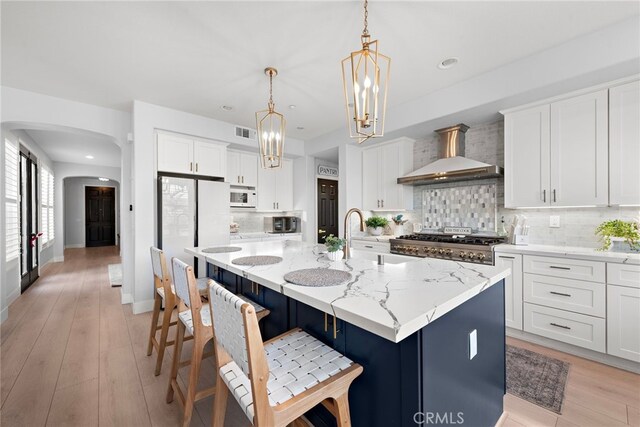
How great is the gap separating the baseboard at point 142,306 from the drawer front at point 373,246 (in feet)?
9.51

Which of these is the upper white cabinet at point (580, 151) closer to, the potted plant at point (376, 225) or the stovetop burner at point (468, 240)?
the stovetop burner at point (468, 240)

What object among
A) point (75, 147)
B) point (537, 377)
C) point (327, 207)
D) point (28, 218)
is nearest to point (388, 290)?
point (537, 377)

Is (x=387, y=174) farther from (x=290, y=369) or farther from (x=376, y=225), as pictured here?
(x=290, y=369)

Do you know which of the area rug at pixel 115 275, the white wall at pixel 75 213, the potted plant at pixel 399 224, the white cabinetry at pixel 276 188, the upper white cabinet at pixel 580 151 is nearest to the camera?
the upper white cabinet at pixel 580 151

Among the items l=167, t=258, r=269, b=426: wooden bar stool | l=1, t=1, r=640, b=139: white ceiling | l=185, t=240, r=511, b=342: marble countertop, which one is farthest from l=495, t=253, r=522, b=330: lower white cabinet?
l=167, t=258, r=269, b=426: wooden bar stool

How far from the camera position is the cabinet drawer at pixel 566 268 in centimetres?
225

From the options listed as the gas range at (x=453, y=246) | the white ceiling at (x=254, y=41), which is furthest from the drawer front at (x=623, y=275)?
the white ceiling at (x=254, y=41)

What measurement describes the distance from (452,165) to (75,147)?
7.13 m

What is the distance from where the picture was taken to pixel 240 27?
6.95 feet

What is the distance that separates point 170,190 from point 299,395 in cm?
336

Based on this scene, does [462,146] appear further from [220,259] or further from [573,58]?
[220,259]

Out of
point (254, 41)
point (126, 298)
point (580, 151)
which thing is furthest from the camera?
point (126, 298)

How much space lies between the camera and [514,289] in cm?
269

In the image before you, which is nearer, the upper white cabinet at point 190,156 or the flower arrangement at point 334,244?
the flower arrangement at point 334,244
